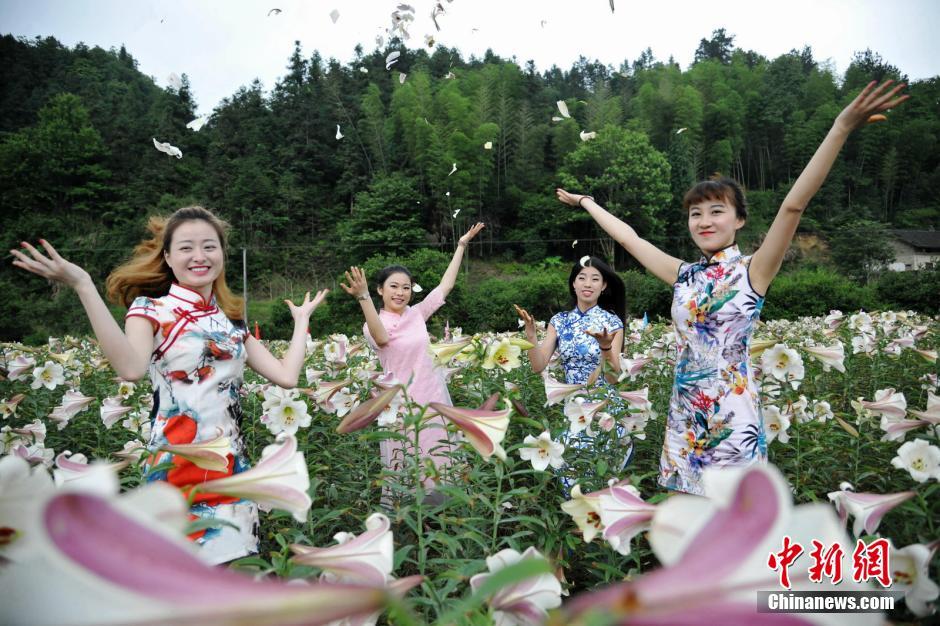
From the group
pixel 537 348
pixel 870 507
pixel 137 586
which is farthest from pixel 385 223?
pixel 137 586

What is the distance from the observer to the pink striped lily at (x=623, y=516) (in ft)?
2.75

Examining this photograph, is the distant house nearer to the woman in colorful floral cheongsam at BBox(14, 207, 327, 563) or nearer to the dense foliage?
the dense foliage

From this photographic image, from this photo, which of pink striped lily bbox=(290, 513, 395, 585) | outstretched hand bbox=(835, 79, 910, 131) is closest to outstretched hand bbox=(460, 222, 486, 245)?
outstretched hand bbox=(835, 79, 910, 131)

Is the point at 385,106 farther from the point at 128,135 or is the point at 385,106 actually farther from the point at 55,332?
the point at 55,332

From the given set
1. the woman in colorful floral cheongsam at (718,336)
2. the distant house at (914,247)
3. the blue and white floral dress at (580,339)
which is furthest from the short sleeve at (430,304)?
the distant house at (914,247)

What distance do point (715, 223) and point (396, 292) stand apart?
1719 millimetres

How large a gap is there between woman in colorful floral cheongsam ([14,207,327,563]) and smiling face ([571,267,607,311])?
5.40ft

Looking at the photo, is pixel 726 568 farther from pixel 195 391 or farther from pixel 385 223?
pixel 385 223

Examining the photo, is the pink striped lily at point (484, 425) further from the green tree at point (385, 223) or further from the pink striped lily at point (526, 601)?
the green tree at point (385, 223)

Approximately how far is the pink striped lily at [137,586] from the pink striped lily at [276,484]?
0.38 metres

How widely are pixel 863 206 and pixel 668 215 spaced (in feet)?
55.5

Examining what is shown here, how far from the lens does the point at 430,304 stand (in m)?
3.28

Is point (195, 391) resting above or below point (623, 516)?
above

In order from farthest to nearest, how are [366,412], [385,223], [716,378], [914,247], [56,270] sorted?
1. [914,247]
2. [385,223]
3. [716,378]
4. [56,270]
5. [366,412]
